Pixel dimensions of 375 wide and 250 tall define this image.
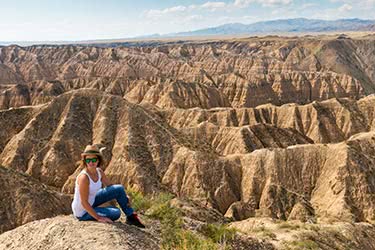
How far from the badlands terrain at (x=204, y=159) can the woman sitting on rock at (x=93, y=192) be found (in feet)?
1.07

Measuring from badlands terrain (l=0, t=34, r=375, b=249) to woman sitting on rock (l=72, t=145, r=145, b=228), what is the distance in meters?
0.33

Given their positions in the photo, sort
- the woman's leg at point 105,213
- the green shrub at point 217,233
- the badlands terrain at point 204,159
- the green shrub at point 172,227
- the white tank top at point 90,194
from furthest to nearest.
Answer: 1. the badlands terrain at point 204,159
2. the green shrub at point 217,233
3. the green shrub at point 172,227
4. the woman's leg at point 105,213
5. the white tank top at point 90,194

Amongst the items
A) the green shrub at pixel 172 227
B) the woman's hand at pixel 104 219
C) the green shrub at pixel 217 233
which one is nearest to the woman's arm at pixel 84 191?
the woman's hand at pixel 104 219

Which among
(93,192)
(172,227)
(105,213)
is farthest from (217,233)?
(93,192)

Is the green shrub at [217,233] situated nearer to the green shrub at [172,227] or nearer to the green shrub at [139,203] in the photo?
the green shrub at [172,227]

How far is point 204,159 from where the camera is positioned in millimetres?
49469

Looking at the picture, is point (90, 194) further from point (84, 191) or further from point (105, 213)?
point (105, 213)

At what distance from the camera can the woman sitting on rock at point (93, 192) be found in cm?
989

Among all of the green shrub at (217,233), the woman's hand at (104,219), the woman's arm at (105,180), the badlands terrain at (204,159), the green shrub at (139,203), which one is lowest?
the badlands terrain at (204,159)

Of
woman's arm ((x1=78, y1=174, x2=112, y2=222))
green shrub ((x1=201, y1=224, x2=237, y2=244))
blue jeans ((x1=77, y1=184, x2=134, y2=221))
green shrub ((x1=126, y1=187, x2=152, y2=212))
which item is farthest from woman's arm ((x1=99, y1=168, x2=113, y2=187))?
green shrub ((x1=126, y1=187, x2=152, y2=212))

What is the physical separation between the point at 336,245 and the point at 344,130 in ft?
210

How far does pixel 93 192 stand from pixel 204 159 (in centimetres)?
3963

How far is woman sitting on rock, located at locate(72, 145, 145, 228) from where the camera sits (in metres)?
9.89

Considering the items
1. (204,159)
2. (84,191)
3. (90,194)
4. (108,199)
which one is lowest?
(204,159)
